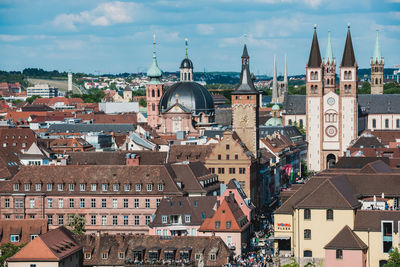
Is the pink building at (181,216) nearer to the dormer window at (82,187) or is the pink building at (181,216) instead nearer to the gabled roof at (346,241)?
the dormer window at (82,187)

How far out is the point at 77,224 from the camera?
108125 mm

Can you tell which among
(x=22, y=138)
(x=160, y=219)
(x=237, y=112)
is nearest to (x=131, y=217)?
(x=160, y=219)

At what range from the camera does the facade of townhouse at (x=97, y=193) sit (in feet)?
378

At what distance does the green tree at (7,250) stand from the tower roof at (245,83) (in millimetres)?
58878

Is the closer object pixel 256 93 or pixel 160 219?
pixel 160 219

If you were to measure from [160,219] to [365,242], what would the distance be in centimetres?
2279

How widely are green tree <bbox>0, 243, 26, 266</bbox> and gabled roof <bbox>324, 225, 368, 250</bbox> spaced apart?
2722cm

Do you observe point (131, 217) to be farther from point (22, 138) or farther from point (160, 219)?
point (22, 138)

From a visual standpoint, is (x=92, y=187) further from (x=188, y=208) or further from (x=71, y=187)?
(x=188, y=208)

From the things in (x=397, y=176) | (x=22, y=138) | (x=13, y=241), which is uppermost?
(x=22, y=138)

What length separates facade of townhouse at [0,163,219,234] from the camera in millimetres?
115125

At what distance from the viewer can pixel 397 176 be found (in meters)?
104

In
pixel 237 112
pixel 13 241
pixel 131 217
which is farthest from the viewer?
pixel 237 112

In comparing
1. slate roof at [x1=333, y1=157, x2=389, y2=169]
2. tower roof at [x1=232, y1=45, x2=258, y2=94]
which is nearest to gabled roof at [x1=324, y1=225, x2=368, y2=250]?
slate roof at [x1=333, y1=157, x2=389, y2=169]
